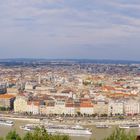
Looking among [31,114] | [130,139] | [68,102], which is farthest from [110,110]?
[130,139]

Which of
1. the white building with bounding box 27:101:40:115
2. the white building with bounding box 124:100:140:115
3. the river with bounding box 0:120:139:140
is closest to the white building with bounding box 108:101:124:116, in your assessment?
the white building with bounding box 124:100:140:115

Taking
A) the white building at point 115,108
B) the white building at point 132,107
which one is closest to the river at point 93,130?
the white building at point 115,108

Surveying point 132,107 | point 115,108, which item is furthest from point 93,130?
point 132,107

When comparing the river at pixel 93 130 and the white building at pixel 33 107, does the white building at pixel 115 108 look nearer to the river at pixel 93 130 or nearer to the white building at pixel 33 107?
the white building at pixel 33 107

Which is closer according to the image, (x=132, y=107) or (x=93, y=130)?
(x=93, y=130)

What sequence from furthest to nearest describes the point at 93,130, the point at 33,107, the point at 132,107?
the point at 132,107
the point at 33,107
the point at 93,130

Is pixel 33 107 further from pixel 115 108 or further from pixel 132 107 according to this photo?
pixel 132 107

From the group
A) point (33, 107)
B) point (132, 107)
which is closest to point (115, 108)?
point (132, 107)

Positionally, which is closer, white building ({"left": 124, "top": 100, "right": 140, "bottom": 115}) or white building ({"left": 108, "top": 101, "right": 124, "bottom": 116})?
white building ({"left": 108, "top": 101, "right": 124, "bottom": 116})

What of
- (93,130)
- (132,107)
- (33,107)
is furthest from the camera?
(132,107)

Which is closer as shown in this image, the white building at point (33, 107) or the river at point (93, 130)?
the river at point (93, 130)

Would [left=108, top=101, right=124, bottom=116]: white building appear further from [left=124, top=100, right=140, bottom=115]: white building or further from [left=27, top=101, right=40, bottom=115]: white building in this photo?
[left=27, top=101, right=40, bottom=115]: white building
